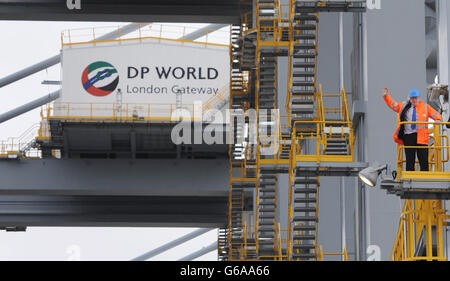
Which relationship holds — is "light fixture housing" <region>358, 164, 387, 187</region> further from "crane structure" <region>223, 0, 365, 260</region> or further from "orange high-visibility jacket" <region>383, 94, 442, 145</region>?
"crane structure" <region>223, 0, 365, 260</region>

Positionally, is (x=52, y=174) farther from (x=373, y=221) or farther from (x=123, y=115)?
(x=373, y=221)

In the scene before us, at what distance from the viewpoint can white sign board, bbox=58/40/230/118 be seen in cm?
4073

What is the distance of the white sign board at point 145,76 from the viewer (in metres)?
40.7

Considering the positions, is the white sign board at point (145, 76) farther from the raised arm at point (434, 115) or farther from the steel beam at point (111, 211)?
the raised arm at point (434, 115)

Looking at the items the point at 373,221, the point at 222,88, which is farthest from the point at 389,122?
the point at 222,88

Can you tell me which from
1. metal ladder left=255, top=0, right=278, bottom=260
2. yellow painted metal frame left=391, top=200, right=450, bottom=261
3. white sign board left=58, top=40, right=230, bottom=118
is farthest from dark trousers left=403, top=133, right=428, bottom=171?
white sign board left=58, top=40, right=230, bottom=118

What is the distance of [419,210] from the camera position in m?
18.1

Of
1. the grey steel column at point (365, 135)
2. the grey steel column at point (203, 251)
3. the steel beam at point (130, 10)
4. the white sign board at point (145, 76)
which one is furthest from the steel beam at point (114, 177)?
the grey steel column at point (203, 251)

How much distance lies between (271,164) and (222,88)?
37.8 ft

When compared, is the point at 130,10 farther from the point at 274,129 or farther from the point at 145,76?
the point at 274,129

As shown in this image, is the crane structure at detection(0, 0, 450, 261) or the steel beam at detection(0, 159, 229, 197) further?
the steel beam at detection(0, 159, 229, 197)

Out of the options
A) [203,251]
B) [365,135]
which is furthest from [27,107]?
[365,135]

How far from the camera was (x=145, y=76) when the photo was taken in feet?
136

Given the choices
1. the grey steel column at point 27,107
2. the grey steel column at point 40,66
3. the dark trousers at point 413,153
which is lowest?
the dark trousers at point 413,153
